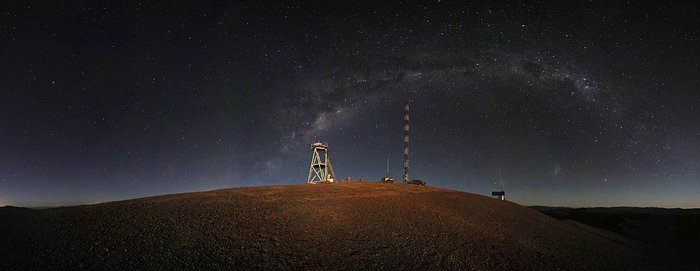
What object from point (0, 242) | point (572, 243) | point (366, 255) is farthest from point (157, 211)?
point (572, 243)

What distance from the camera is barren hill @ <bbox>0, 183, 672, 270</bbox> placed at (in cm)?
1221

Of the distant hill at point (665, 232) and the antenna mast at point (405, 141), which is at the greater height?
the antenna mast at point (405, 141)

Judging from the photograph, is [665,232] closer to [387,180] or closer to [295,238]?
[387,180]

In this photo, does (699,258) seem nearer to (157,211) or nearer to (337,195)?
(337,195)

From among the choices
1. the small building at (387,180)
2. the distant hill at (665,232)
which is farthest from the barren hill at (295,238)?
the small building at (387,180)

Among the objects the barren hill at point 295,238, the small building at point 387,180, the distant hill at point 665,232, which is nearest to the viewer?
the barren hill at point 295,238

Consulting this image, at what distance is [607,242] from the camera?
21781 millimetres

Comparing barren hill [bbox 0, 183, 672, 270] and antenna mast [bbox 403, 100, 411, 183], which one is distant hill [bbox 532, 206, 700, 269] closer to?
barren hill [bbox 0, 183, 672, 270]

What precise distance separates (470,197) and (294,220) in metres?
16.5

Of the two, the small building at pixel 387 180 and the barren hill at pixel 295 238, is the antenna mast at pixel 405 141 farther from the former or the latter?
the barren hill at pixel 295 238

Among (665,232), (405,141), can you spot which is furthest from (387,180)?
(665,232)

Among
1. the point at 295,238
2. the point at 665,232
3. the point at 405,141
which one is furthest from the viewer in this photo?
the point at 405,141

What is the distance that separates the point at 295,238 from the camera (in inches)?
586

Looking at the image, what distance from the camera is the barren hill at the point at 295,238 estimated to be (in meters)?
12.2
